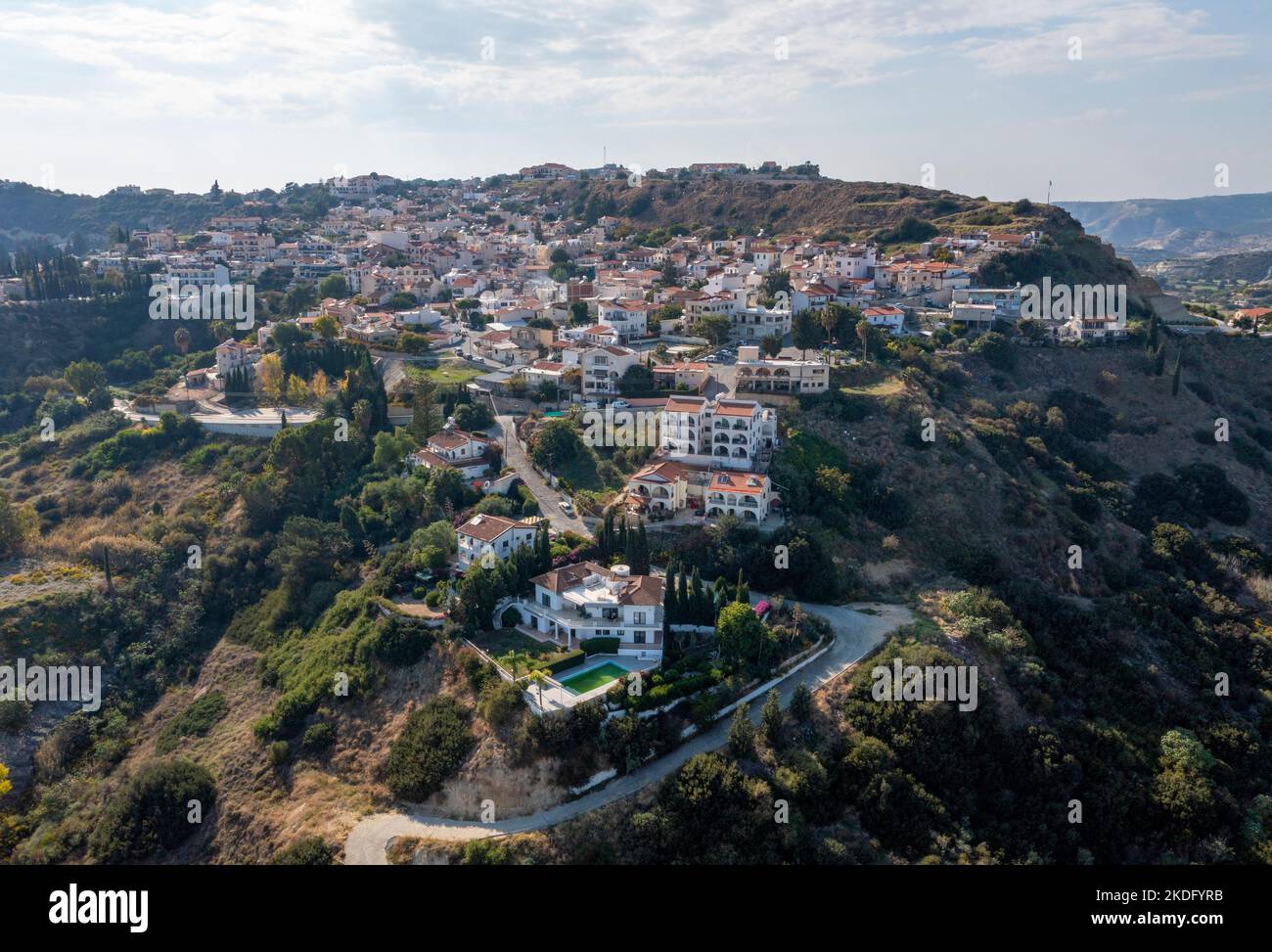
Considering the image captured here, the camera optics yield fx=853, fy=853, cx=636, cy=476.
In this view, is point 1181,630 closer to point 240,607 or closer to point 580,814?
point 580,814

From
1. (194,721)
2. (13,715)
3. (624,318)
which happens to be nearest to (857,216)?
(624,318)

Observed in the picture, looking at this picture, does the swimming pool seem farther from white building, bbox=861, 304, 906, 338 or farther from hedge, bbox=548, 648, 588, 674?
white building, bbox=861, 304, 906, 338

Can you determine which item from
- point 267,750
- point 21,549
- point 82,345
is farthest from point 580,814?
point 82,345

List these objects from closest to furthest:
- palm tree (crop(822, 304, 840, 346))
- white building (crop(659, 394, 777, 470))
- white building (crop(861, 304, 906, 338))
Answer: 1. white building (crop(659, 394, 777, 470))
2. palm tree (crop(822, 304, 840, 346))
3. white building (crop(861, 304, 906, 338))

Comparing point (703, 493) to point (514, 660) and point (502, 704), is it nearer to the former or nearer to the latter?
point (514, 660)

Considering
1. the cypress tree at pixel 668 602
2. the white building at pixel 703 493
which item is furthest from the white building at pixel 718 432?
the cypress tree at pixel 668 602

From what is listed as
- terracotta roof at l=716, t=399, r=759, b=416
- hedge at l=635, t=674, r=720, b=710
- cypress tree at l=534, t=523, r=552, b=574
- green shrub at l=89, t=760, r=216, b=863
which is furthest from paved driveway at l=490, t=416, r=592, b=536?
green shrub at l=89, t=760, r=216, b=863

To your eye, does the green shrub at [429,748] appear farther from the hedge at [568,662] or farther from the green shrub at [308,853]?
the hedge at [568,662]

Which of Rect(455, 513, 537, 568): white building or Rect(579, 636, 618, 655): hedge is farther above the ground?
Rect(455, 513, 537, 568): white building
